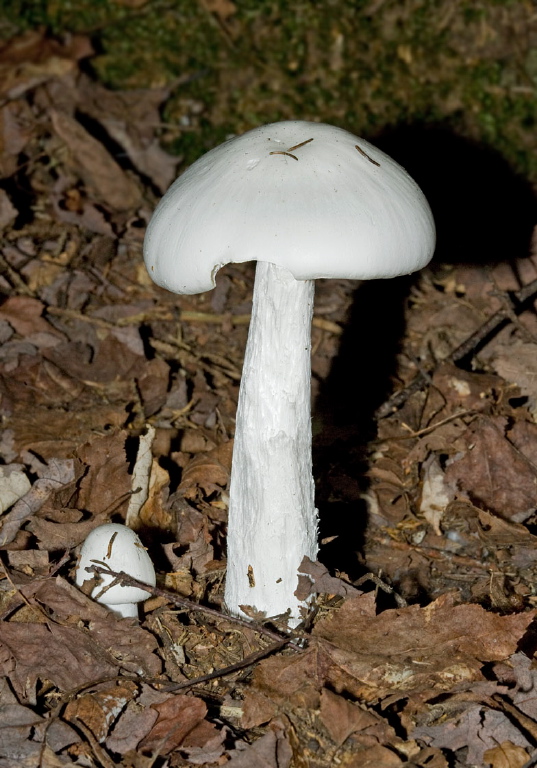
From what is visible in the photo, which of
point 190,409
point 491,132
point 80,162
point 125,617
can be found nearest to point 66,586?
point 125,617

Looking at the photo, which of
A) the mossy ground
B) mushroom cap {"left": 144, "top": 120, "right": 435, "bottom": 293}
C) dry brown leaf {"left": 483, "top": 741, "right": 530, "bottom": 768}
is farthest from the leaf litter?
mushroom cap {"left": 144, "top": 120, "right": 435, "bottom": 293}

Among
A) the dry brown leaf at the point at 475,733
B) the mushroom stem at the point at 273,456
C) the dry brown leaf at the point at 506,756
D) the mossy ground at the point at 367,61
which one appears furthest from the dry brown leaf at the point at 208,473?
the mossy ground at the point at 367,61

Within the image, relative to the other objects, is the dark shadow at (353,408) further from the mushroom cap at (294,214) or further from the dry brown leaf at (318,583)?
the mushroom cap at (294,214)

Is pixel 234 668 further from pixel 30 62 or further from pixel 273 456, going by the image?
pixel 30 62

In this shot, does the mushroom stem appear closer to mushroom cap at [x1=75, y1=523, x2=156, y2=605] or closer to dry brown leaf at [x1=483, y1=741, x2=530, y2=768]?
mushroom cap at [x1=75, y1=523, x2=156, y2=605]

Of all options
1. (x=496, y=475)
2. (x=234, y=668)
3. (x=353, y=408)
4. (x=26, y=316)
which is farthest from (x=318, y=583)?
(x=26, y=316)

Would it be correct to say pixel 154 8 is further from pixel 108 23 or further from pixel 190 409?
pixel 190 409

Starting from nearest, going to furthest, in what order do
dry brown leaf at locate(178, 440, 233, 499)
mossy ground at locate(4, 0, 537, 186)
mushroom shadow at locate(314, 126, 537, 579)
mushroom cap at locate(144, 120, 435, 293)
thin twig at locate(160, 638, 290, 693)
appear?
mushroom cap at locate(144, 120, 435, 293), thin twig at locate(160, 638, 290, 693), dry brown leaf at locate(178, 440, 233, 499), mushroom shadow at locate(314, 126, 537, 579), mossy ground at locate(4, 0, 537, 186)
